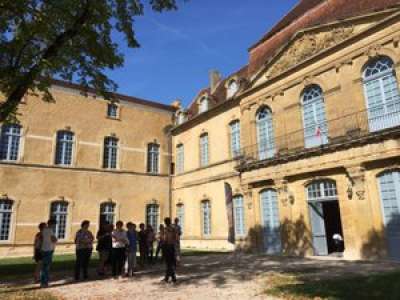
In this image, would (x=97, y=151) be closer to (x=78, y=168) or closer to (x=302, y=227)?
(x=78, y=168)

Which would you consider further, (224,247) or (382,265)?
(224,247)

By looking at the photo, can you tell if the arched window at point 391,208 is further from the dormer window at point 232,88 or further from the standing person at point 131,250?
the dormer window at point 232,88

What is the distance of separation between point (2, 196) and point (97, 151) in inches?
219

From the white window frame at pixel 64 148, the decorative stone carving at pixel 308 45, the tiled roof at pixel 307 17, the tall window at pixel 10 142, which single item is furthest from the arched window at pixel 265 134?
the tall window at pixel 10 142

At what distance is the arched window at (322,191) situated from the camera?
1291 centimetres

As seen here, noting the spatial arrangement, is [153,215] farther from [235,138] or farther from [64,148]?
[235,138]

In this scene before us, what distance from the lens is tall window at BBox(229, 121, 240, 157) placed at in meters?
18.0

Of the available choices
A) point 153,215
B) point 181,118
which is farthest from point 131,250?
point 181,118

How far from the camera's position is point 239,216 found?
17453 mm

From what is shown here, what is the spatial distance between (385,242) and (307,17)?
9963mm

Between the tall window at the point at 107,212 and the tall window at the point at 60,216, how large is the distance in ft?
6.68

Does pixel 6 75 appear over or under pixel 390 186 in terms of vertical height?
over

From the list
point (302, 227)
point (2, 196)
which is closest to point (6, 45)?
point (2, 196)

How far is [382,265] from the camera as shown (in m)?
10.1
